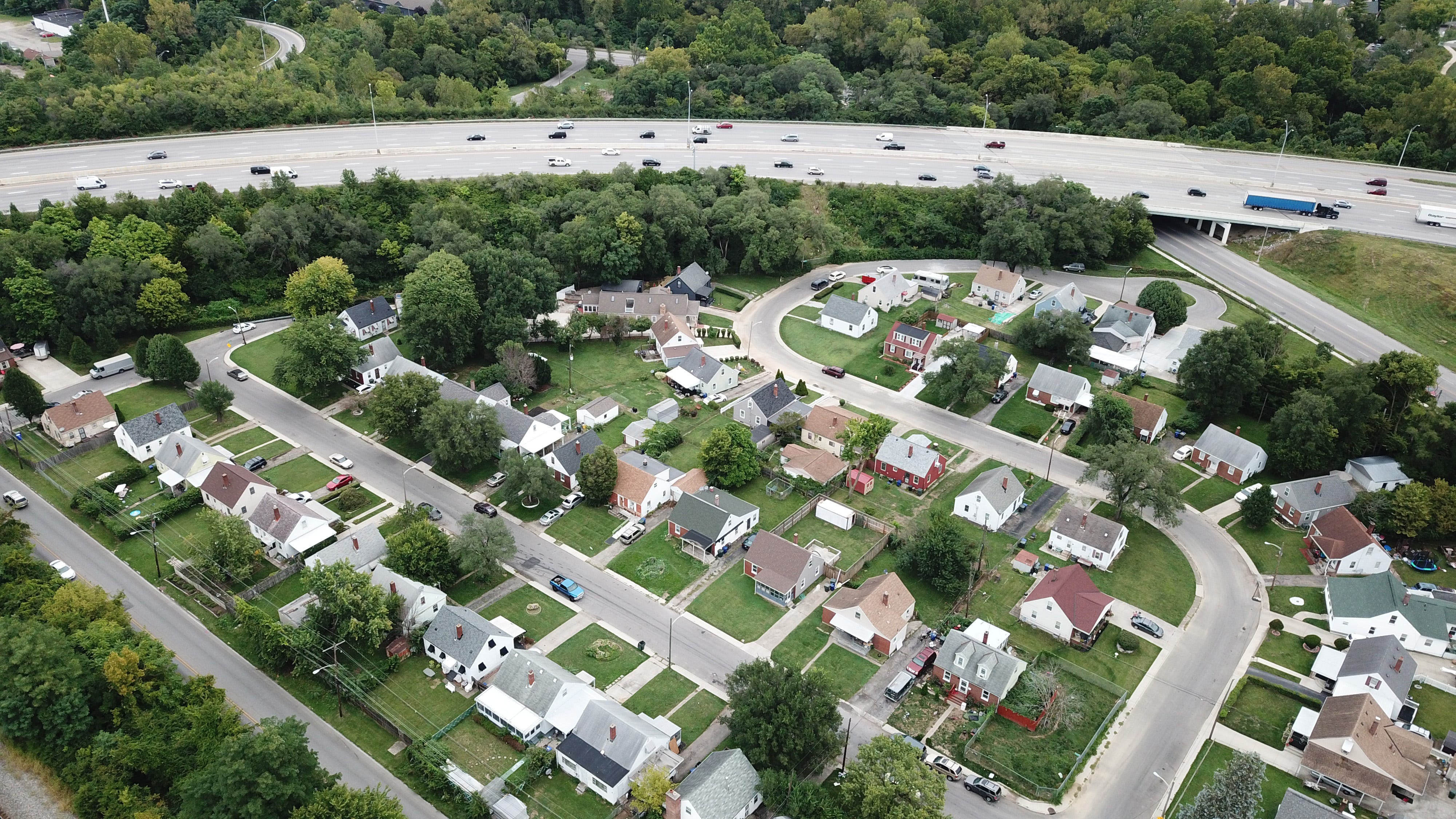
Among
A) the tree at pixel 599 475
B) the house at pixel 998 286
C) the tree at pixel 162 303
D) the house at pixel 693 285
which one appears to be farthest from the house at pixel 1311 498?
the tree at pixel 162 303

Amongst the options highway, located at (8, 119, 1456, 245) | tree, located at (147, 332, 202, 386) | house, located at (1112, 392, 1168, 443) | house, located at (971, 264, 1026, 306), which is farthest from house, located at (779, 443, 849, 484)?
highway, located at (8, 119, 1456, 245)

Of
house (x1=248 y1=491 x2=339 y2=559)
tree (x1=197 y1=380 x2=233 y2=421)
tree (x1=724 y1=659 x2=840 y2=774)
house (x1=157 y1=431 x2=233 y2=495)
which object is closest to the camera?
tree (x1=724 y1=659 x2=840 y2=774)

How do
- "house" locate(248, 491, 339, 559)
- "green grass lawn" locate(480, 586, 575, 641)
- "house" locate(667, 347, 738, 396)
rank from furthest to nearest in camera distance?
"house" locate(667, 347, 738, 396), "house" locate(248, 491, 339, 559), "green grass lawn" locate(480, 586, 575, 641)

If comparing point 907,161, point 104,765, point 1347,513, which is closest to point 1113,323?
point 1347,513

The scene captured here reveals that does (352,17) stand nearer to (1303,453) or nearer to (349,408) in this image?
(349,408)

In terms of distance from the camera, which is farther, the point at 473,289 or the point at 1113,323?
the point at 1113,323

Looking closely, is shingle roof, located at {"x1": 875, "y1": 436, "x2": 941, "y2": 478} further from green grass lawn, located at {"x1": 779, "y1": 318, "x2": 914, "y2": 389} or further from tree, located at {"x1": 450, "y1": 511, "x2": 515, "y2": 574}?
tree, located at {"x1": 450, "y1": 511, "x2": 515, "y2": 574}
